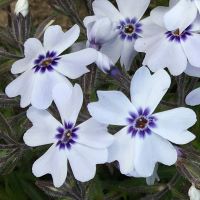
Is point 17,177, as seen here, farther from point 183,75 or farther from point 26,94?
point 183,75

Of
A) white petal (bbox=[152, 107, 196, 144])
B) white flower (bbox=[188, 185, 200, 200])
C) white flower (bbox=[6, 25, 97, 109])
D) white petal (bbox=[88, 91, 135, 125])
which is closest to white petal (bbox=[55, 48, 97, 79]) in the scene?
white flower (bbox=[6, 25, 97, 109])

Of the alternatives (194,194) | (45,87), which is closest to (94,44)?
(45,87)

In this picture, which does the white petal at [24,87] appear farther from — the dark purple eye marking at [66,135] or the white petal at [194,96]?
the white petal at [194,96]

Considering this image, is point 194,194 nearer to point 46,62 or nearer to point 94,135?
point 94,135

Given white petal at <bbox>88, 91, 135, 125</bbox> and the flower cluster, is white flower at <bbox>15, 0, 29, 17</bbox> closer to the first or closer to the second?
the flower cluster

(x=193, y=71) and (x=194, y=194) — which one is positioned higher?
(x=193, y=71)

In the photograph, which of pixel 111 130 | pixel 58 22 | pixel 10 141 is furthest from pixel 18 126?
pixel 58 22
